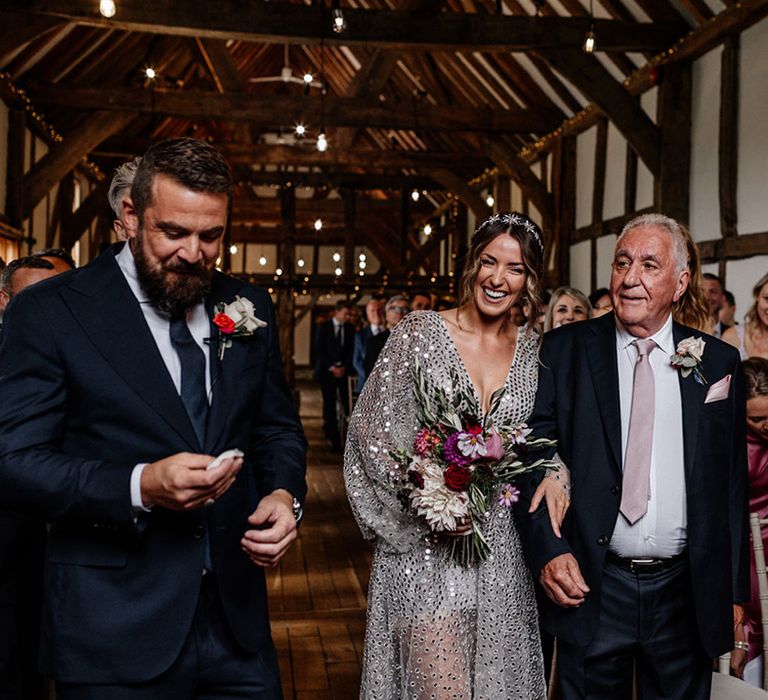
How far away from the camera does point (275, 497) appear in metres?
1.99

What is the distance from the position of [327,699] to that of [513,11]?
9.48 m

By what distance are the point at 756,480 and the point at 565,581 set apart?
1148 mm

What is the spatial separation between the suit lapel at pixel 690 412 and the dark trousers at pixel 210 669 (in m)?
1.22

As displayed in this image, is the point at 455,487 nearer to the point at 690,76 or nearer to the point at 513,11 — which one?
Result: the point at 690,76

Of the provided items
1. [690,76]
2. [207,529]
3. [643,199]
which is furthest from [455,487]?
[643,199]

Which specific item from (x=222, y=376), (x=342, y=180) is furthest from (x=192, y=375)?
(x=342, y=180)

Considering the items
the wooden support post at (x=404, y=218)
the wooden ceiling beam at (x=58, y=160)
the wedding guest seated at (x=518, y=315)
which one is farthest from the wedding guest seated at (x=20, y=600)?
the wooden support post at (x=404, y=218)

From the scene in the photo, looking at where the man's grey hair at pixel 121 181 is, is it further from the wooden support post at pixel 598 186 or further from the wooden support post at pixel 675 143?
the wooden support post at pixel 598 186

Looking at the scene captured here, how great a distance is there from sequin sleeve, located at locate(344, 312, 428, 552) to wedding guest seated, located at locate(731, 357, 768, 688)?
119 centimetres

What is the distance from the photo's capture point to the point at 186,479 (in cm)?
163

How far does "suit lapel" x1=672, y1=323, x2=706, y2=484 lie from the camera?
2457mm

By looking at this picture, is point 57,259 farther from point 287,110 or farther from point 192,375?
point 287,110

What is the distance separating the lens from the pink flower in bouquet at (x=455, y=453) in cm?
255

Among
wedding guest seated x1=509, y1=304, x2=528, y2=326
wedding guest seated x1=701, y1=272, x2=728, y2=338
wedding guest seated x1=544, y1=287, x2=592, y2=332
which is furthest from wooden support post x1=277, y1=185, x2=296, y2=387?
wedding guest seated x1=509, y1=304, x2=528, y2=326
